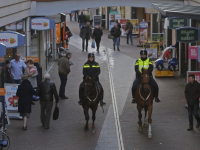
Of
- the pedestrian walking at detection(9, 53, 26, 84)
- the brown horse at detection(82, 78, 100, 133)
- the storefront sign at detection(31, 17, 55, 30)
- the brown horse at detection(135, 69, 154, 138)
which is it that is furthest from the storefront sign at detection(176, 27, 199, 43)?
the brown horse at detection(82, 78, 100, 133)

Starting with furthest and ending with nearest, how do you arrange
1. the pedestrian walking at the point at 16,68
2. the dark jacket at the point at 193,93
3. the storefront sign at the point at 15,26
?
the storefront sign at the point at 15,26, the pedestrian walking at the point at 16,68, the dark jacket at the point at 193,93

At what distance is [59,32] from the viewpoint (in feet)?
105

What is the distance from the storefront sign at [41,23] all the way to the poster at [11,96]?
5461 mm

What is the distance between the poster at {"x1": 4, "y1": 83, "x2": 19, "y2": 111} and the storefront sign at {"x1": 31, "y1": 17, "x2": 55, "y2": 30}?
5461 mm

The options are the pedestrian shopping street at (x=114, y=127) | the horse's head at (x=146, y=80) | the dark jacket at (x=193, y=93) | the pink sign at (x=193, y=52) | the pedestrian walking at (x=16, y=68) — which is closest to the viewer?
the pedestrian shopping street at (x=114, y=127)

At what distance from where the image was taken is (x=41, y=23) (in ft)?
69.5

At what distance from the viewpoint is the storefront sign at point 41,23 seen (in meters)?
21.1

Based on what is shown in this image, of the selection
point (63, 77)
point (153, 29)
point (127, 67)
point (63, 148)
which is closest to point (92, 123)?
point (63, 148)

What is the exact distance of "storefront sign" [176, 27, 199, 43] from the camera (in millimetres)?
19406

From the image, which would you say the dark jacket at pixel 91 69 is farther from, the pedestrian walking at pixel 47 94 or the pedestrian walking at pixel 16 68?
the pedestrian walking at pixel 16 68

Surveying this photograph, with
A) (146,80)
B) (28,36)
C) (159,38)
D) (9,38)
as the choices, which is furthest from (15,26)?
(159,38)

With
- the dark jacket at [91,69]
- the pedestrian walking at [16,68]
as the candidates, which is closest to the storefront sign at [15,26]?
the pedestrian walking at [16,68]

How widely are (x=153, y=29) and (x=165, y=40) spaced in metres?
9.83

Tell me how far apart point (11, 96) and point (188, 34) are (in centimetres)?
734
